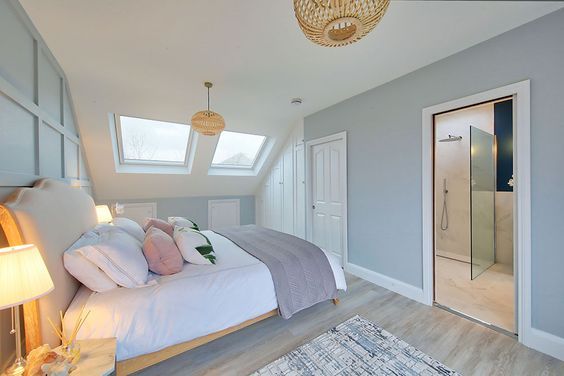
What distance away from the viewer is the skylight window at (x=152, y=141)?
11.7ft

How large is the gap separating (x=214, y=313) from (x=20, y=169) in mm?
1609

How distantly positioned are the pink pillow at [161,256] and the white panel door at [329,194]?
2.33 metres

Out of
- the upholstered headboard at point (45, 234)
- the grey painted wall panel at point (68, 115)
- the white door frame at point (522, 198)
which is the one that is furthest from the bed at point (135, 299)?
the white door frame at point (522, 198)

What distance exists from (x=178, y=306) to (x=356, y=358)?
52.4 inches

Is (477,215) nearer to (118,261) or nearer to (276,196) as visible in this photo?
(276,196)

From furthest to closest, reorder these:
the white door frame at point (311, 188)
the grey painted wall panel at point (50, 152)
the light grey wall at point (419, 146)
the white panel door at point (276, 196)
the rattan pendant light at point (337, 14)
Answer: the white panel door at point (276, 196), the white door frame at point (311, 188), the grey painted wall panel at point (50, 152), the light grey wall at point (419, 146), the rattan pendant light at point (337, 14)

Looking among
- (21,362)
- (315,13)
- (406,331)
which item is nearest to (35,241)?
(21,362)

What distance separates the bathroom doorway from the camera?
238 cm

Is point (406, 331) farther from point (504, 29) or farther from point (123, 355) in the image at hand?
point (504, 29)

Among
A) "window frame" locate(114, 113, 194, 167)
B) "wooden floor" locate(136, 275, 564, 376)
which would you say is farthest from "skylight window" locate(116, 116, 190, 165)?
"wooden floor" locate(136, 275, 564, 376)

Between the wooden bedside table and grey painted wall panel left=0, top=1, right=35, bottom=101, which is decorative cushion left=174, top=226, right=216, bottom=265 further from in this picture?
grey painted wall panel left=0, top=1, right=35, bottom=101

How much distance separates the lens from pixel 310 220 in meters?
3.87

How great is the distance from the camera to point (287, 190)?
4.45 meters

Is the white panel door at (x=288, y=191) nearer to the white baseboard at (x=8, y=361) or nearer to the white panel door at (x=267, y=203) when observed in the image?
the white panel door at (x=267, y=203)
